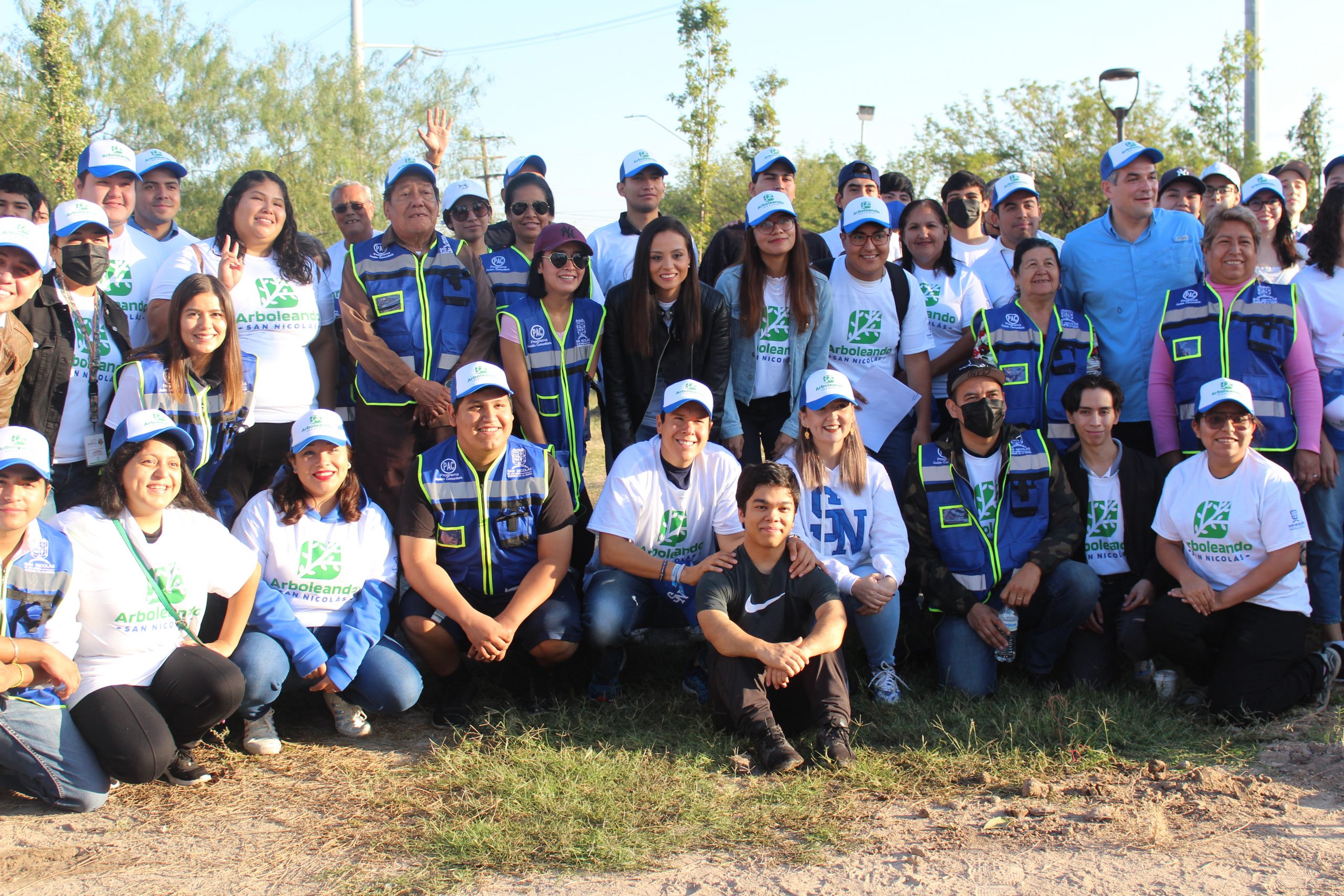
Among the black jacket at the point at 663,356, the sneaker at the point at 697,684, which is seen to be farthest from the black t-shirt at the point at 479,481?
the sneaker at the point at 697,684

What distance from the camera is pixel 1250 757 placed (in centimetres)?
451

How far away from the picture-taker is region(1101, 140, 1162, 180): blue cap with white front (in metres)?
6.17

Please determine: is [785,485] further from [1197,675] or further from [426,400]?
[1197,675]

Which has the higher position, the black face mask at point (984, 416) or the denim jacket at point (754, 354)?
the denim jacket at point (754, 354)

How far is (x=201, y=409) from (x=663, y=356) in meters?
2.33

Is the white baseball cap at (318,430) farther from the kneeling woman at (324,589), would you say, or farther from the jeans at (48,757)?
the jeans at (48,757)

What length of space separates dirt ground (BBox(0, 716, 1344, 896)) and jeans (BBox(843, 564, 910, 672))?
1.14m

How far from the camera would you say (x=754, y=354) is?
5949 millimetres

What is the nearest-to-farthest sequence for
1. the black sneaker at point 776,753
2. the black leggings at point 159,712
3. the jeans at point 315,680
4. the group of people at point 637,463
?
the black leggings at point 159,712
the black sneaker at point 776,753
the group of people at point 637,463
the jeans at point 315,680

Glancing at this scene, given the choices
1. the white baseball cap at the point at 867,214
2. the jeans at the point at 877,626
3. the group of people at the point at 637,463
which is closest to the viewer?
the group of people at the point at 637,463

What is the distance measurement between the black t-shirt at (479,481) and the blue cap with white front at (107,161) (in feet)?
7.71

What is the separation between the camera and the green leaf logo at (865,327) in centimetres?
608

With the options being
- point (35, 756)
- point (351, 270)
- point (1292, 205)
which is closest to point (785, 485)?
point (351, 270)

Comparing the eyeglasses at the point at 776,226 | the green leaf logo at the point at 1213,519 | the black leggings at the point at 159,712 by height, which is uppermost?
the eyeglasses at the point at 776,226
